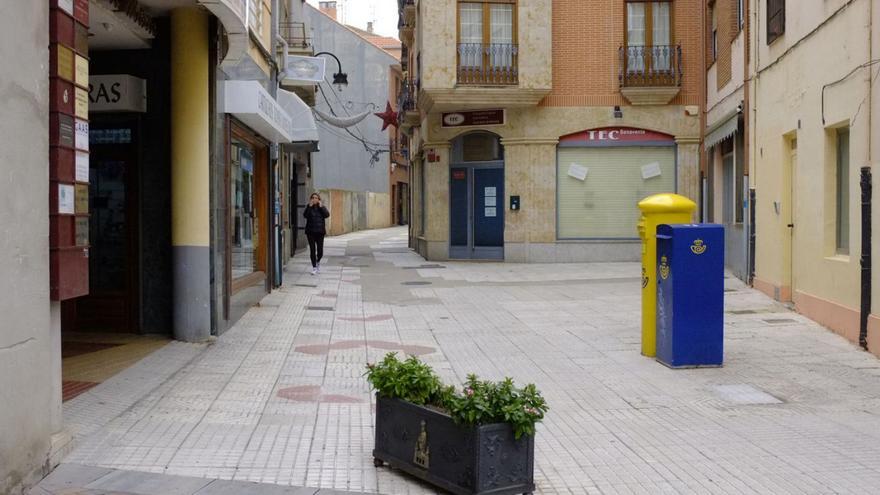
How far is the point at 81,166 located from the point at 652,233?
5.68m

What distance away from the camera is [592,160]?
2234cm

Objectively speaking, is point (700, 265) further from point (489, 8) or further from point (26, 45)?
point (489, 8)

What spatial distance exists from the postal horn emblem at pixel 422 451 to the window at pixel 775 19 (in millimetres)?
10520

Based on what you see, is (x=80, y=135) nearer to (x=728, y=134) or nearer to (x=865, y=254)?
(x=865, y=254)

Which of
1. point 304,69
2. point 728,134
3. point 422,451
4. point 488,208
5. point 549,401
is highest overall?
point 304,69

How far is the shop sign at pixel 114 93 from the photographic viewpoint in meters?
9.45

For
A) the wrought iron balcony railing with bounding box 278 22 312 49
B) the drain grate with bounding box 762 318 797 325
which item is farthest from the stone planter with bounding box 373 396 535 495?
the wrought iron balcony railing with bounding box 278 22 312 49

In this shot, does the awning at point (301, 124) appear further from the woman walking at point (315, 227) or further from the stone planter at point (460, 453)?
the stone planter at point (460, 453)

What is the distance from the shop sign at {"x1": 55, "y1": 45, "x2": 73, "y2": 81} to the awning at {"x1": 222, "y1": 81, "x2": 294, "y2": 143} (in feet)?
16.4

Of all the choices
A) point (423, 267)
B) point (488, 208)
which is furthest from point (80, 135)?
point (488, 208)

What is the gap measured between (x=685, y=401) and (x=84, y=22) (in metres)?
5.59

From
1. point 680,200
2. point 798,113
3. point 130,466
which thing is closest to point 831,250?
point 798,113


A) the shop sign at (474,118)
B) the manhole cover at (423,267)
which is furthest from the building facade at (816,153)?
the manhole cover at (423,267)

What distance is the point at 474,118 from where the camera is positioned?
74.6 ft
